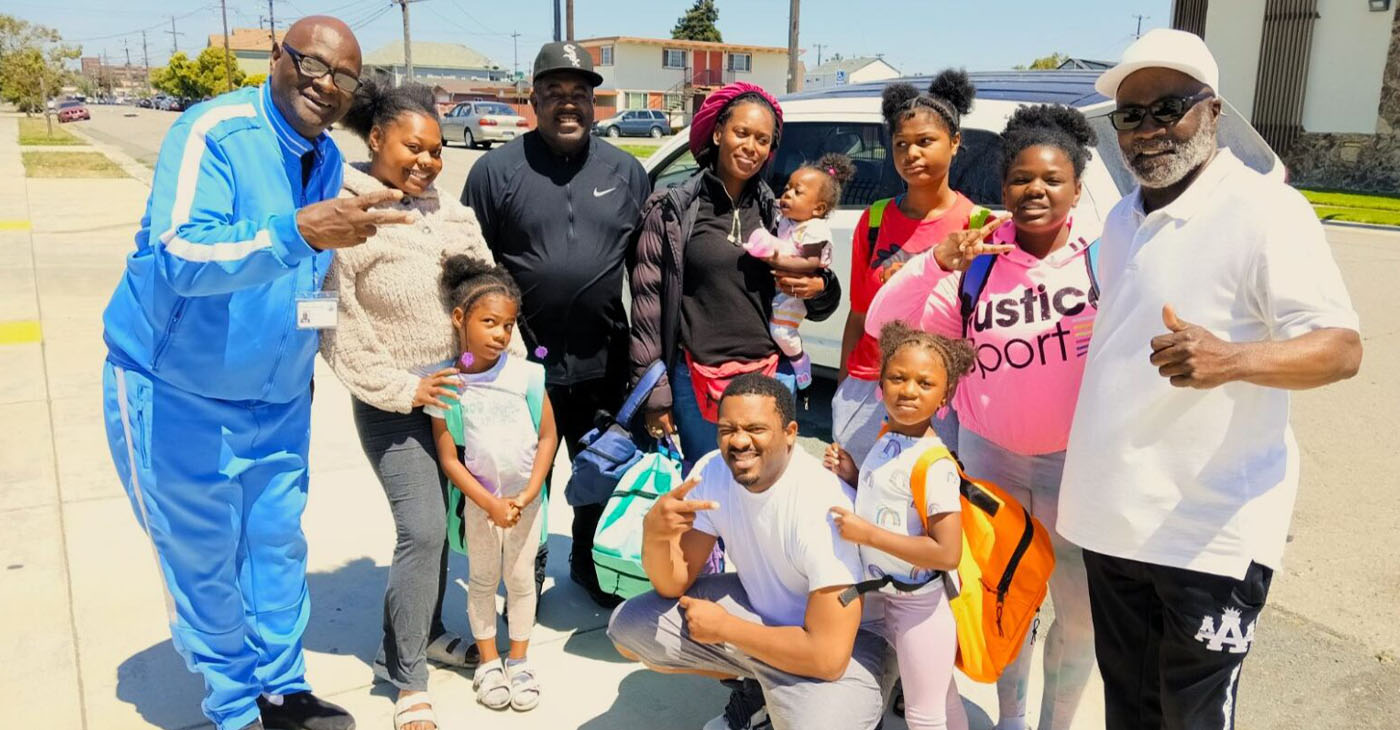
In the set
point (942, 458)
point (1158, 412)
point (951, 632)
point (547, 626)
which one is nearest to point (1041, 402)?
point (942, 458)

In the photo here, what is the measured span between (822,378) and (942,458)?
13.1 feet

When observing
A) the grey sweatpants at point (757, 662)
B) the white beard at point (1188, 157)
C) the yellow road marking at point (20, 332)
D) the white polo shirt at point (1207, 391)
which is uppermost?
the white beard at point (1188, 157)

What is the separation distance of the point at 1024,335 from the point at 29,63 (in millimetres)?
50665

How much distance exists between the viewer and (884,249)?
10.3 feet

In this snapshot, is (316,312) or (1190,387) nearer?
(1190,387)

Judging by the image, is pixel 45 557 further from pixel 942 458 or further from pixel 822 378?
pixel 822 378

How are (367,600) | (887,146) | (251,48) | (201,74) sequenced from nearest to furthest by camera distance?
(367,600) < (887,146) < (201,74) < (251,48)

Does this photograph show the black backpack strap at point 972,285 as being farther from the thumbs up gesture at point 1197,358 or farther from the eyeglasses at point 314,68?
the eyeglasses at point 314,68

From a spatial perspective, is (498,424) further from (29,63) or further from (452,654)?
(29,63)

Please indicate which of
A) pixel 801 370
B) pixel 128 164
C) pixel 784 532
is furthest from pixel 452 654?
pixel 128 164

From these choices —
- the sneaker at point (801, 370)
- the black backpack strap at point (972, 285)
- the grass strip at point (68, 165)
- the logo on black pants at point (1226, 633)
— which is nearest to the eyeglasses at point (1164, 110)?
the black backpack strap at point (972, 285)

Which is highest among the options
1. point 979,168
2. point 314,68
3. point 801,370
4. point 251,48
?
point 251,48

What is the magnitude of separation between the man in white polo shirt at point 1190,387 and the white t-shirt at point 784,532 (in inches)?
24.8

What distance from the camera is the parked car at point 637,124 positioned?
142ft
